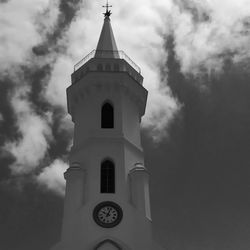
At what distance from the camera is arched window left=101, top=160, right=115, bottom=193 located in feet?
92.7

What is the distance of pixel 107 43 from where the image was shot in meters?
37.5

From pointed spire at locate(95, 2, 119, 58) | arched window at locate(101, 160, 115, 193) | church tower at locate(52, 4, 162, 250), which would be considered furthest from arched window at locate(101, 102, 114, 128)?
pointed spire at locate(95, 2, 119, 58)

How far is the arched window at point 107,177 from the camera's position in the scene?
2825cm

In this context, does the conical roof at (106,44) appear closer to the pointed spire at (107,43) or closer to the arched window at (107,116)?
the pointed spire at (107,43)

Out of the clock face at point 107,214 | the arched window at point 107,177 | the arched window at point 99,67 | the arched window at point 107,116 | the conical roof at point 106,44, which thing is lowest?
the clock face at point 107,214

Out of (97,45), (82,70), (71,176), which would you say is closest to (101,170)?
(71,176)

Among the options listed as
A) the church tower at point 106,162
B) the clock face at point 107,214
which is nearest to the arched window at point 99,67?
the church tower at point 106,162

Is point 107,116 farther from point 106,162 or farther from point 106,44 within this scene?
point 106,44

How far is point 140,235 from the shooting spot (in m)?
26.6

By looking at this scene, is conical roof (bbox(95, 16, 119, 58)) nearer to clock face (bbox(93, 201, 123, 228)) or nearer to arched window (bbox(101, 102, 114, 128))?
arched window (bbox(101, 102, 114, 128))

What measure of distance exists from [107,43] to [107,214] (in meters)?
16.7

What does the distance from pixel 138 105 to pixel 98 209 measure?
10.8 meters

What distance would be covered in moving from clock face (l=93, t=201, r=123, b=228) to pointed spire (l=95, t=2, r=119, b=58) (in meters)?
13.6

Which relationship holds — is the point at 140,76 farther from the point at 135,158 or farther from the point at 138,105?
the point at 135,158
